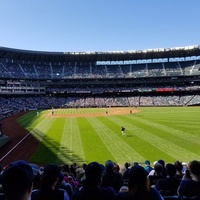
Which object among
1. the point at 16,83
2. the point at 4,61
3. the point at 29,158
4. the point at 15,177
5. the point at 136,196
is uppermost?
the point at 4,61

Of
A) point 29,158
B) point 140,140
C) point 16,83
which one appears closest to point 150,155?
point 140,140

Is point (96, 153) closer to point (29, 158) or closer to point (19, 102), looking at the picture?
point (29, 158)

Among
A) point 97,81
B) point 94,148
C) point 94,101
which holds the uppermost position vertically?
point 97,81

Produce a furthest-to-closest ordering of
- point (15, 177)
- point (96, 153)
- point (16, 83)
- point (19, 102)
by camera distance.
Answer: point (16, 83)
point (19, 102)
point (96, 153)
point (15, 177)

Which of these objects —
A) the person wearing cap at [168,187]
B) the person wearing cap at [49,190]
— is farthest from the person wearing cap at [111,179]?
the person wearing cap at [49,190]

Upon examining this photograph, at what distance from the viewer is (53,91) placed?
346 feet

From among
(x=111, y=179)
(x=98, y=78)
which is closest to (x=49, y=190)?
(x=111, y=179)

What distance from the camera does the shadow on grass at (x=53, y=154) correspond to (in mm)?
20333

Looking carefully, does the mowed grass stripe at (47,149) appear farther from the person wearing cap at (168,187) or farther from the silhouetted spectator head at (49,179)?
the silhouetted spectator head at (49,179)

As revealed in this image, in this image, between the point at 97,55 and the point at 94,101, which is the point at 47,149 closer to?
the point at 94,101

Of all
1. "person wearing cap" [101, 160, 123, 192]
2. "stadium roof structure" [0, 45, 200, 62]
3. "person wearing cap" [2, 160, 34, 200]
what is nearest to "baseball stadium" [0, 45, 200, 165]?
"stadium roof structure" [0, 45, 200, 62]

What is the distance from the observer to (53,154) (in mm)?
22609

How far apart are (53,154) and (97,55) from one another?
293 ft

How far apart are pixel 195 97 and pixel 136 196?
9337cm
